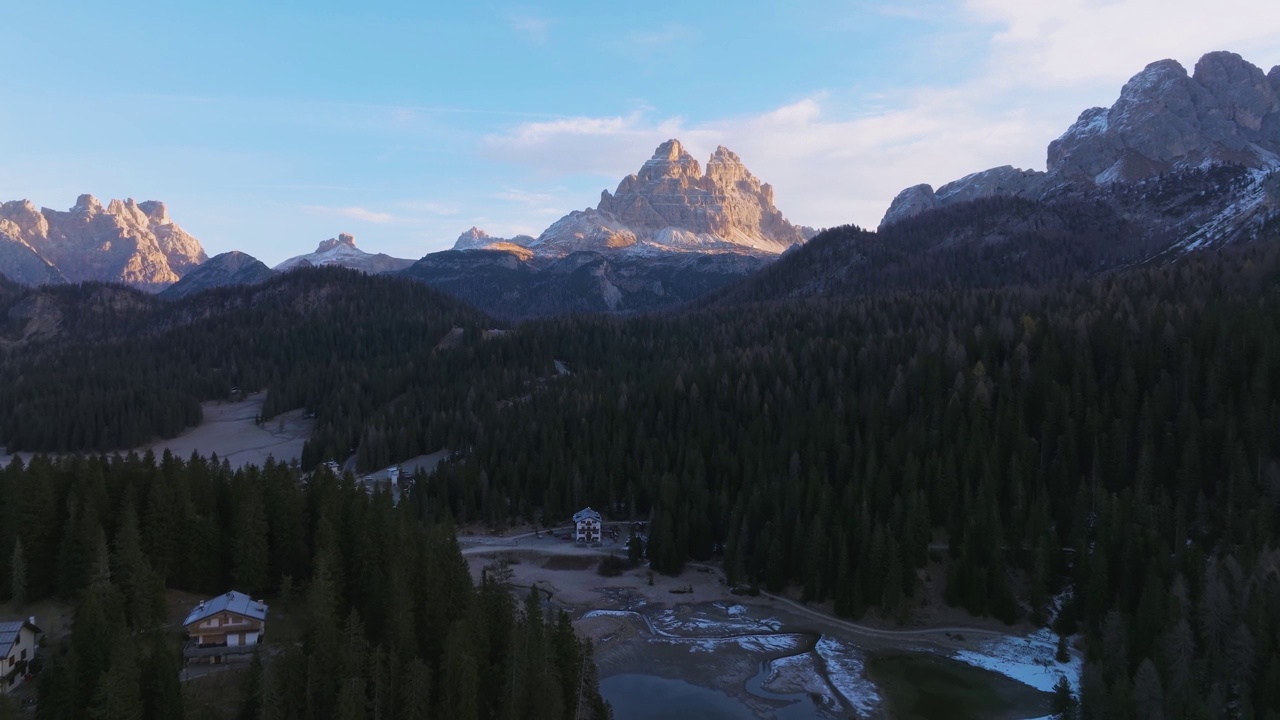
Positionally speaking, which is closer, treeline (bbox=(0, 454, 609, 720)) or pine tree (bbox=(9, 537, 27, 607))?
treeline (bbox=(0, 454, 609, 720))

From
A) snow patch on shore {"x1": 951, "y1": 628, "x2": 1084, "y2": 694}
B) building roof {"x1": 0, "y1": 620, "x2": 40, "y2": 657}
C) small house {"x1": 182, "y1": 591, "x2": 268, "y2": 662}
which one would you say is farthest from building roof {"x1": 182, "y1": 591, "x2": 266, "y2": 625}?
snow patch on shore {"x1": 951, "y1": 628, "x2": 1084, "y2": 694}

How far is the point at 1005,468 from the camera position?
92.5 meters

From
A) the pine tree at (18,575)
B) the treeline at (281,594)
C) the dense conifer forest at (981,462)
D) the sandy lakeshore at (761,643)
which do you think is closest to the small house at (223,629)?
the treeline at (281,594)

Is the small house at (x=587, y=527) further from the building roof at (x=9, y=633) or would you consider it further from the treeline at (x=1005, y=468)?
the building roof at (x=9, y=633)

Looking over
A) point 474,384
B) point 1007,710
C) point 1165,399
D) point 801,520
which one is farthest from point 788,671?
point 474,384

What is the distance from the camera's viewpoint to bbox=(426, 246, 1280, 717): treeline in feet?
197

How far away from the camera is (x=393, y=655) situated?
4372cm

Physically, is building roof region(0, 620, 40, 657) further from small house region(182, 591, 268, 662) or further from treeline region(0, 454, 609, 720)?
small house region(182, 591, 268, 662)

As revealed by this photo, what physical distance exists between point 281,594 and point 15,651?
14.3m

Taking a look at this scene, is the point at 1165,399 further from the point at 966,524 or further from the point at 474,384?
the point at 474,384

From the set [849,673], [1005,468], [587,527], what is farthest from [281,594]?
[1005,468]

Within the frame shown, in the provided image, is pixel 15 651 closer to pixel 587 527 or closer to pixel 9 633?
pixel 9 633

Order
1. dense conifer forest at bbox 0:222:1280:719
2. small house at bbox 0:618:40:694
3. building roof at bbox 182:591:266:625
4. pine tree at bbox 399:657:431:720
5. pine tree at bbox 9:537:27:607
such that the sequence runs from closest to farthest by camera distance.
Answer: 1. small house at bbox 0:618:40:694
2. pine tree at bbox 399:657:431:720
3. building roof at bbox 182:591:266:625
4. pine tree at bbox 9:537:27:607
5. dense conifer forest at bbox 0:222:1280:719

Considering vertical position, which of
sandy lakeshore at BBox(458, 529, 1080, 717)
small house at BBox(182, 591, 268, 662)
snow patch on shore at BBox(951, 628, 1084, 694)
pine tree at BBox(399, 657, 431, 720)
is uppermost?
small house at BBox(182, 591, 268, 662)
